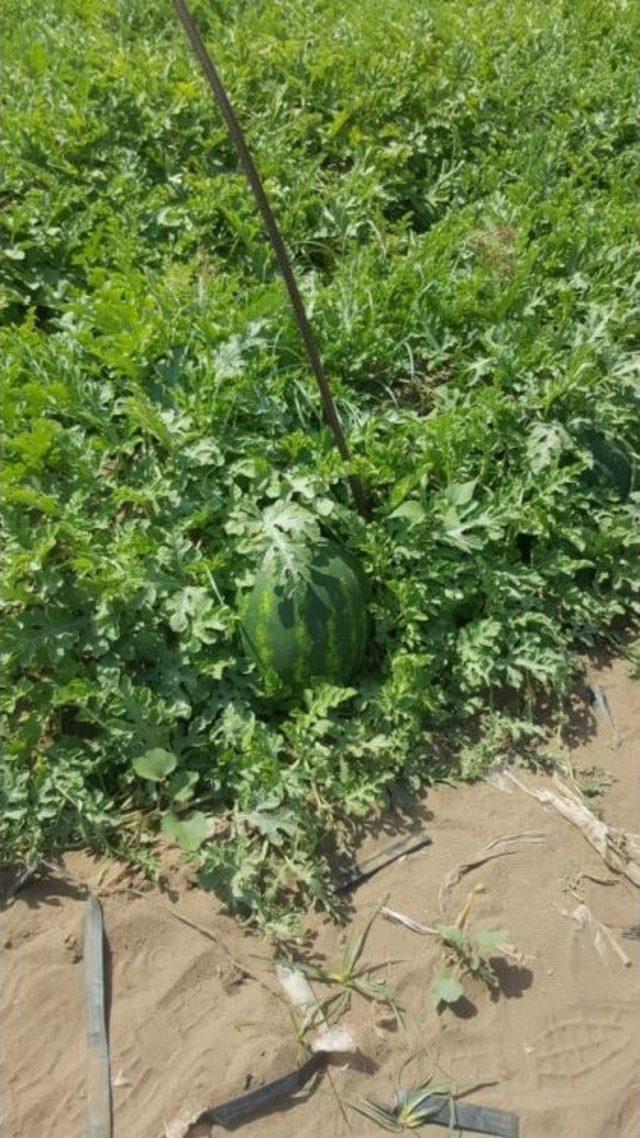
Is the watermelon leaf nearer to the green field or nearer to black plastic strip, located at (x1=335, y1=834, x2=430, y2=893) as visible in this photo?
the green field

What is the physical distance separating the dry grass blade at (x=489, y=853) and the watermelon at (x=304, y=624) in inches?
31.1

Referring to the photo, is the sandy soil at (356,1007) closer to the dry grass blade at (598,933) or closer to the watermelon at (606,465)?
the dry grass blade at (598,933)

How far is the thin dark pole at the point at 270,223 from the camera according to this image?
2676mm

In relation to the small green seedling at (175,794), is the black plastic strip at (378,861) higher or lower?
lower

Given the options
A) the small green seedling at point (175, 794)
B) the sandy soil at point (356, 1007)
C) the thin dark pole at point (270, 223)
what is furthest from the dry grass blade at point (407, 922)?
the thin dark pole at point (270, 223)

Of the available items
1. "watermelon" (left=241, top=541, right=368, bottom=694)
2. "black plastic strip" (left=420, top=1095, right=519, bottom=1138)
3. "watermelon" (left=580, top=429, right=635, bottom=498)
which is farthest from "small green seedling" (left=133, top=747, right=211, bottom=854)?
"watermelon" (left=580, top=429, right=635, bottom=498)

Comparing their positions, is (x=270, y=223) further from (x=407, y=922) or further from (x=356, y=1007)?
(x=356, y=1007)

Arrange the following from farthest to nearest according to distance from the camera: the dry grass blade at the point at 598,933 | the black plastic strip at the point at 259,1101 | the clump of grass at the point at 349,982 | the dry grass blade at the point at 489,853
→ 1. the dry grass blade at the point at 489,853
2. the dry grass blade at the point at 598,933
3. the clump of grass at the point at 349,982
4. the black plastic strip at the point at 259,1101

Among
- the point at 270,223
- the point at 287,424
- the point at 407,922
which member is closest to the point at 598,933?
the point at 407,922

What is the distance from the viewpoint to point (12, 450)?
380cm

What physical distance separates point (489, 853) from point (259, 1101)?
1.10 metres

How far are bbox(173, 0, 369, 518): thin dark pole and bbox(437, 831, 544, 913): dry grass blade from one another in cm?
134

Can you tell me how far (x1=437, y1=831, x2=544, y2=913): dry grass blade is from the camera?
3.36 m

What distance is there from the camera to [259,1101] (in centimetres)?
283
